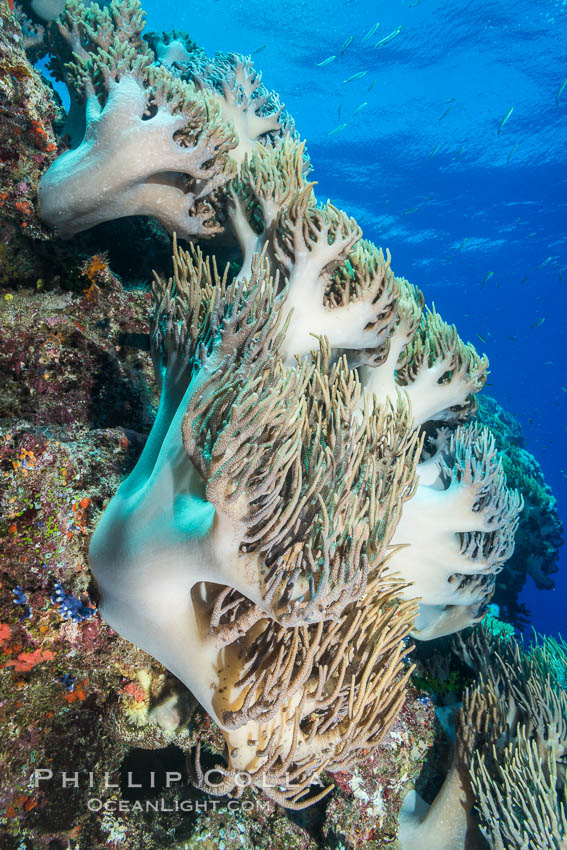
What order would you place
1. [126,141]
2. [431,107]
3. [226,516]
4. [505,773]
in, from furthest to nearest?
[431,107]
[126,141]
[505,773]
[226,516]

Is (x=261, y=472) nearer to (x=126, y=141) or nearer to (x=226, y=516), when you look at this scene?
(x=226, y=516)

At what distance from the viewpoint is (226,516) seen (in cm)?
202

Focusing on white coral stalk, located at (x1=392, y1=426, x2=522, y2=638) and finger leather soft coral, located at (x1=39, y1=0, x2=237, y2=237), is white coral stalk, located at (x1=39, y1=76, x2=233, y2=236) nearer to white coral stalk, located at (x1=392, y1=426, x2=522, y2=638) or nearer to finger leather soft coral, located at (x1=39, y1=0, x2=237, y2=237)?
finger leather soft coral, located at (x1=39, y1=0, x2=237, y2=237)

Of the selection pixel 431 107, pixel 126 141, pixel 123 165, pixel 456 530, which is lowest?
pixel 456 530

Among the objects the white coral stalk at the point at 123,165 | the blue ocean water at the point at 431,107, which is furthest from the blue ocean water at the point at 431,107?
the white coral stalk at the point at 123,165

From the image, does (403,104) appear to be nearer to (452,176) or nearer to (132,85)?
(452,176)

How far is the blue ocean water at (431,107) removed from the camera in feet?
84.0

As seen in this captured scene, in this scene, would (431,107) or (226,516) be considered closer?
(226,516)

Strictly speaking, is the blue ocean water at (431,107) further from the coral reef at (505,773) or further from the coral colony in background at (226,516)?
the coral reef at (505,773)

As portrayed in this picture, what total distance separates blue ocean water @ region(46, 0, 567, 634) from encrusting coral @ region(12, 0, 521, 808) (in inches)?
762

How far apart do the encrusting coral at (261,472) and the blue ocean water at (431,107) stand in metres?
18.1

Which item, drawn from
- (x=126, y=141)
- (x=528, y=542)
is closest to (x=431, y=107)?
(x=528, y=542)

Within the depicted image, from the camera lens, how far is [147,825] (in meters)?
2.94

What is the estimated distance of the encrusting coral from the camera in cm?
213
